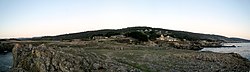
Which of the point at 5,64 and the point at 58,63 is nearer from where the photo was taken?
the point at 58,63

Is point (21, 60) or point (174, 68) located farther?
point (174, 68)

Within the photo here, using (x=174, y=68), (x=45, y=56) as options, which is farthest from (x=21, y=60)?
(x=174, y=68)

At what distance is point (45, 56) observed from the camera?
27922 millimetres

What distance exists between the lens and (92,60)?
28625 millimetres

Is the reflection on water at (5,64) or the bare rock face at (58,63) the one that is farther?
the reflection on water at (5,64)

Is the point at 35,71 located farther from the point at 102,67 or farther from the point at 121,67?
the point at 121,67

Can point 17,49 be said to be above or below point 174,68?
above

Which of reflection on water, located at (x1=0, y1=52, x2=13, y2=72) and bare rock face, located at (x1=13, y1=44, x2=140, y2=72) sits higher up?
bare rock face, located at (x1=13, y1=44, x2=140, y2=72)

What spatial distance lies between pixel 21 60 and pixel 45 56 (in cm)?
363

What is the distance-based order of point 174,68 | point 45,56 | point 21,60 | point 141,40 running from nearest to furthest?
point 45,56, point 21,60, point 174,68, point 141,40

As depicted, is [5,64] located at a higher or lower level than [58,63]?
lower

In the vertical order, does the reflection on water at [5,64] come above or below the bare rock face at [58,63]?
below

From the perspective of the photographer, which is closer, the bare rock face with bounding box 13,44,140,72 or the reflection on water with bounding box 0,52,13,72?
the bare rock face with bounding box 13,44,140,72

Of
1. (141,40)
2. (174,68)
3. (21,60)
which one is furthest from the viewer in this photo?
(141,40)
